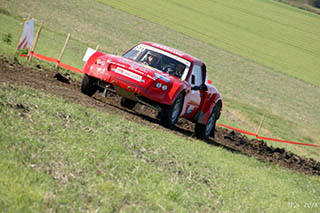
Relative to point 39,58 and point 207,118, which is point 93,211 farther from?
point 39,58

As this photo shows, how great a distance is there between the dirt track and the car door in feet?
1.87

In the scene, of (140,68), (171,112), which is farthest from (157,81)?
(171,112)

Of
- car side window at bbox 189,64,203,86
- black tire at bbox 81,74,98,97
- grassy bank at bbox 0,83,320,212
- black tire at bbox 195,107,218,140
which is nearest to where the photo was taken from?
grassy bank at bbox 0,83,320,212

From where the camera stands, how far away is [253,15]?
6894 cm

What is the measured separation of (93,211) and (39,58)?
15.1 metres

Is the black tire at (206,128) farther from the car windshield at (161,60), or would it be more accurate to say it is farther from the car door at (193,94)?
the car windshield at (161,60)

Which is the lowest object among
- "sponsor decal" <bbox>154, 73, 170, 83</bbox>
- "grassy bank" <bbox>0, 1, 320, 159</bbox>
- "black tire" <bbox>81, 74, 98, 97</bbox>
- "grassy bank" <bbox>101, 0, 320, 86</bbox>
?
"grassy bank" <bbox>0, 1, 320, 159</bbox>

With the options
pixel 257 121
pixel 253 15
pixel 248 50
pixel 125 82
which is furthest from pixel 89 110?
pixel 253 15

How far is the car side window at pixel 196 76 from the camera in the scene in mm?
12523

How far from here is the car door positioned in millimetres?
12216

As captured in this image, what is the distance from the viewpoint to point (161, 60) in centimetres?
1232

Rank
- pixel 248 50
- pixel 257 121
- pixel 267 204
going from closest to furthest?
pixel 267 204 < pixel 257 121 < pixel 248 50

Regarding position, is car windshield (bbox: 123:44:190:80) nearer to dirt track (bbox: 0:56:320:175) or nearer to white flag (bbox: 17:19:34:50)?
dirt track (bbox: 0:56:320:175)

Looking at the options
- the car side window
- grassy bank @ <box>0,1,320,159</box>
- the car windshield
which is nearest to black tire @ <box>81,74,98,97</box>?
the car windshield
